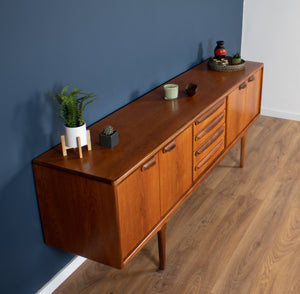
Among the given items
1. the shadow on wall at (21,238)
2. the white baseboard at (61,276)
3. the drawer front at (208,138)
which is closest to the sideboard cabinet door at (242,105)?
the drawer front at (208,138)

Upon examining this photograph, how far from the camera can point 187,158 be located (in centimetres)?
239

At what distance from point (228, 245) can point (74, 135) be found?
48.0 inches

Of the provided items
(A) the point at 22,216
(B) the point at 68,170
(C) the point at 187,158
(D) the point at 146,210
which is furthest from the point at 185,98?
(A) the point at 22,216

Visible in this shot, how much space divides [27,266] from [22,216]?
0.27m

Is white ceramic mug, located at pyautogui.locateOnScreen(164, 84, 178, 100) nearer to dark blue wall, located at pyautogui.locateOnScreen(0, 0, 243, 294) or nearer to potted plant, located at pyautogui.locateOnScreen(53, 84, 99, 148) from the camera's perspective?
dark blue wall, located at pyautogui.locateOnScreen(0, 0, 243, 294)

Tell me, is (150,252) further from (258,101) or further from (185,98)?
(258,101)

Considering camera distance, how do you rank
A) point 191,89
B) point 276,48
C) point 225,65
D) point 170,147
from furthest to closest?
point 276,48
point 225,65
point 191,89
point 170,147

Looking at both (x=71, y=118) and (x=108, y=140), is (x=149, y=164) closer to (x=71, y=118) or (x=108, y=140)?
(x=108, y=140)

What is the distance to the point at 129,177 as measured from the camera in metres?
1.86

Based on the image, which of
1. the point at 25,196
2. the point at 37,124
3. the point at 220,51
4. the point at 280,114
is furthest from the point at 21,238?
the point at 280,114

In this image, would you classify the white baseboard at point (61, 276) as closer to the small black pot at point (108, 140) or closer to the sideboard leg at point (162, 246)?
the sideboard leg at point (162, 246)

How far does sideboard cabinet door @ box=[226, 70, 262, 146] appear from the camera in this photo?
2891 mm

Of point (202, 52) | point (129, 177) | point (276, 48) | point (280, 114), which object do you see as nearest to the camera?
point (129, 177)

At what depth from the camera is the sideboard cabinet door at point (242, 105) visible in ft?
9.48
